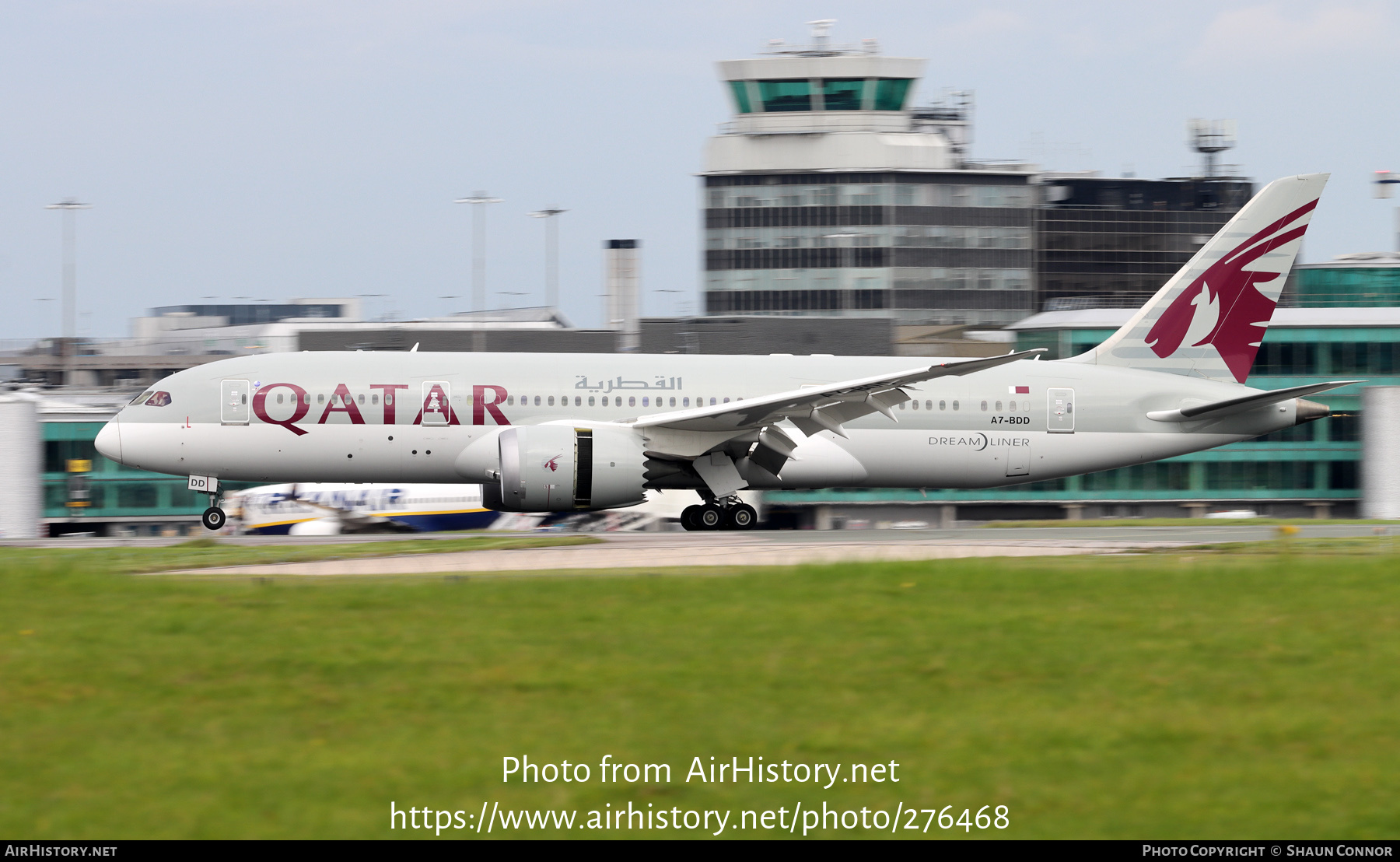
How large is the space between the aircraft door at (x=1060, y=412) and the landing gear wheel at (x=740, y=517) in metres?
7.12

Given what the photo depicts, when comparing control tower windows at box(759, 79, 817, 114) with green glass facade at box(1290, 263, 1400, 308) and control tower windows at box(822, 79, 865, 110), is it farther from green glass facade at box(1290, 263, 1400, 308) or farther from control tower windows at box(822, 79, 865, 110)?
green glass facade at box(1290, 263, 1400, 308)

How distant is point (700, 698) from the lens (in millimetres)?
11289

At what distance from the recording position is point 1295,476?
223ft

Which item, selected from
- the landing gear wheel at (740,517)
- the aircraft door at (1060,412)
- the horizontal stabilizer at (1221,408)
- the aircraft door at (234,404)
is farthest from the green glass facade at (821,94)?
the aircraft door at (234,404)

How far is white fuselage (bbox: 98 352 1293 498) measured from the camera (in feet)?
94.1

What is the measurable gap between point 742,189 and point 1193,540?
95.1 m

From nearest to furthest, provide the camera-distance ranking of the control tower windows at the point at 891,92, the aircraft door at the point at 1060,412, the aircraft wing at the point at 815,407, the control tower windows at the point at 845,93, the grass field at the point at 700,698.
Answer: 1. the grass field at the point at 700,698
2. the aircraft wing at the point at 815,407
3. the aircraft door at the point at 1060,412
4. the control tower windows at the point at 891,92
5. the control tower windows at the point at 845,93

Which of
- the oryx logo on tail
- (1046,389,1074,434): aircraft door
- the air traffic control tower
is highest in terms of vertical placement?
the air traffic control tower

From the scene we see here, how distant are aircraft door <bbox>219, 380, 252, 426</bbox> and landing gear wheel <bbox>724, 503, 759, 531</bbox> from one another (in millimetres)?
Answer: 10428

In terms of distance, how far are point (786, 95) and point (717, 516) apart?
91.3 m

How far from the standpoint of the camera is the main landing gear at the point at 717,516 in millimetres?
30578

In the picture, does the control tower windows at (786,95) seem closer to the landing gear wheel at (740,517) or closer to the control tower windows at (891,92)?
the control tower windows at (891,92)

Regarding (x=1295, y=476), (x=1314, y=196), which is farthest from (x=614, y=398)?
(x=1295, y=476)

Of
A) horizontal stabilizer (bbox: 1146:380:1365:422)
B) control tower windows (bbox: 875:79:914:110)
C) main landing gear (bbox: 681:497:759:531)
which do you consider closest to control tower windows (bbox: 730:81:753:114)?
control tower windows (bbox: 875:79:914:110)
